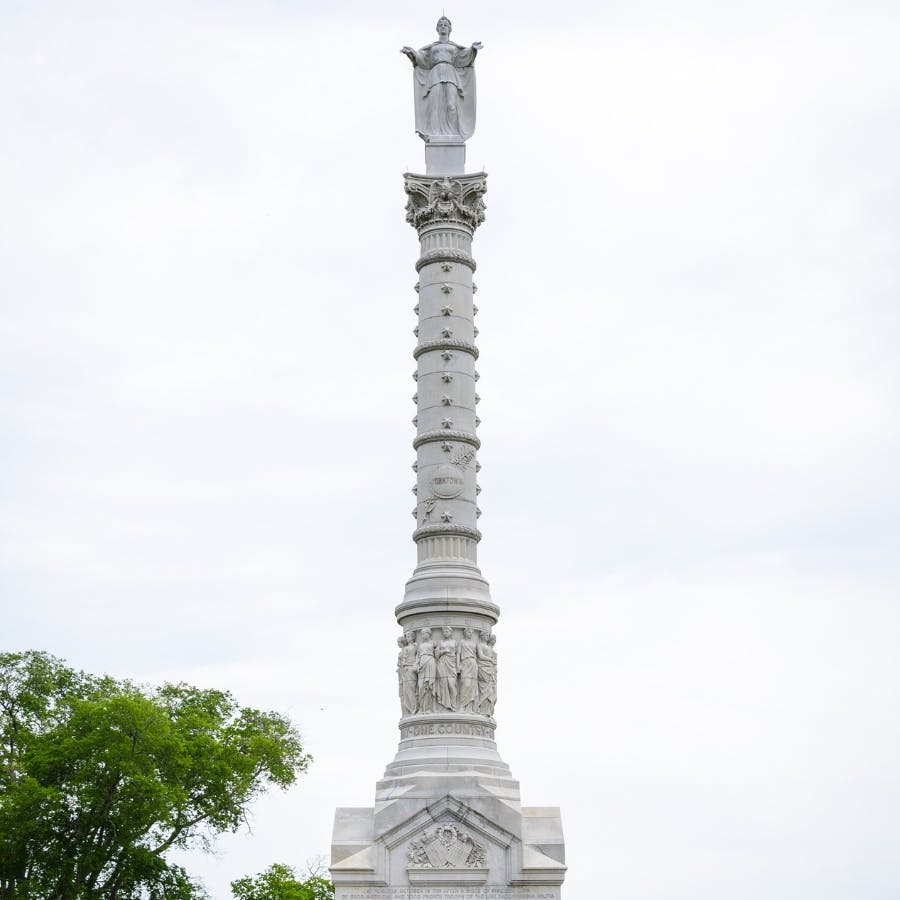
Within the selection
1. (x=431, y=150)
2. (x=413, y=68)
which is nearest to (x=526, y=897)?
(x=431, y=150)

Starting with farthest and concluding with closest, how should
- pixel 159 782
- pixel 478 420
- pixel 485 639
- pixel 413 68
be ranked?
pixel 159 782 < pixel 413 68 < pixel 478 420 < pixel 485 639

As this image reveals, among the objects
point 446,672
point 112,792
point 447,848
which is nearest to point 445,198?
point 446,672

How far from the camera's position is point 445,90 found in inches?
1067

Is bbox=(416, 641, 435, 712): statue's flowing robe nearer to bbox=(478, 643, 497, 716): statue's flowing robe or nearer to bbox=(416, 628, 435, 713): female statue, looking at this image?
bbox=(416, 628, 435, 713): female statue

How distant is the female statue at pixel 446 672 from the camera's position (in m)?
23.2

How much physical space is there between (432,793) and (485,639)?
279cm

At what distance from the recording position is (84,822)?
113ft

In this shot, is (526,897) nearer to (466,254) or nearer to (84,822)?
(466,254)

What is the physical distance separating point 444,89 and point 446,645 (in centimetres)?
1057

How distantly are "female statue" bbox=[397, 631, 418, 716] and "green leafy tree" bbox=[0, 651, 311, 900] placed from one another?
39.9 feet

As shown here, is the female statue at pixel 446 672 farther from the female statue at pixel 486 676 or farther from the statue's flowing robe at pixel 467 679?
the female statue at pixel 486 676

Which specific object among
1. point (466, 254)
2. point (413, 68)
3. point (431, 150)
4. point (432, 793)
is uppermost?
point (413, 68)

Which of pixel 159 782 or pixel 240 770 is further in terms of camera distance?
pixel 240 770

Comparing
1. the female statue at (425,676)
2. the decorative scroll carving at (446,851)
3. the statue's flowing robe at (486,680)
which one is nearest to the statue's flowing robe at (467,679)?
the statue's flowing robe at (486,680)
